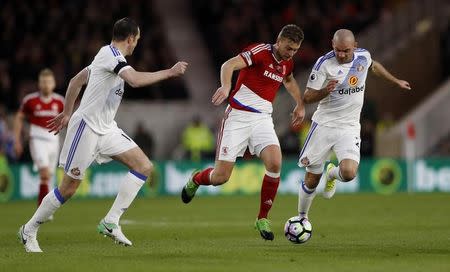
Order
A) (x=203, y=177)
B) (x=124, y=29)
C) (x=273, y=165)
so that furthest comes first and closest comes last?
(x=203, y=177) → (x=273, y=165) → (x=124, y=29)

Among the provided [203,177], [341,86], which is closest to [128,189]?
[203,177]

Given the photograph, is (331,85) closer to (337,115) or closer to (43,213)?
(337,115)

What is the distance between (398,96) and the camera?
31.6m

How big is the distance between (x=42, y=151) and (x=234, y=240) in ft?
19.5

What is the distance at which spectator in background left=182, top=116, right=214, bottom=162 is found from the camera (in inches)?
1129

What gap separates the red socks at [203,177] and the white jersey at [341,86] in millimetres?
1493

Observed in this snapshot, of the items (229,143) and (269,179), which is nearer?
(269,179)

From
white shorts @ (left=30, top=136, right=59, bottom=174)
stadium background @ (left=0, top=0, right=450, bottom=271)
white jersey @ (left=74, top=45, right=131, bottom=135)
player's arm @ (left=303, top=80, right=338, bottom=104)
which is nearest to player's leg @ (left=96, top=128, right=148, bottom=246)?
white jersey @ (left=74, top=45, right=131, bottom=135)

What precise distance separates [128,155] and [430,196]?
41.9 feet

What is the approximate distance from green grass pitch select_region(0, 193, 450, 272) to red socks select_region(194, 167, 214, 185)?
667mm

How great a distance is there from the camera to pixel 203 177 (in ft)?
45.0

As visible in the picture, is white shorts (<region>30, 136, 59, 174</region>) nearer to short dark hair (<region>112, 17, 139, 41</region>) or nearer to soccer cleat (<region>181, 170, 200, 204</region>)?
soccer cleat (<region>181, 170, 200, 204</region>)

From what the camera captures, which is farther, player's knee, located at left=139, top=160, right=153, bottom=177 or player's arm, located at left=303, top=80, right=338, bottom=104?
player's arm, located at left=303, top=80, right=338, bottom=104

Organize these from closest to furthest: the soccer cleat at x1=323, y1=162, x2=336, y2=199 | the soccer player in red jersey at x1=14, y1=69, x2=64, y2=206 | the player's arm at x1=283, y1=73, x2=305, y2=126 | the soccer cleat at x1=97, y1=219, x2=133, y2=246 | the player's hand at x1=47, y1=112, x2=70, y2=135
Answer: the soccer cleat at x1=97, y1=219, x2=133, y2=246 → the player's hand at x1=47, y1=112, x2=70, y2=135 → the player's arm at x1=283, y1=73, x2=305, y2=126 → the soccer cleat at x1=323, y1=162, x2=336, y2=199 → the soccer player in red jersey at x1=14, y1=69, x2=64, y2=206
